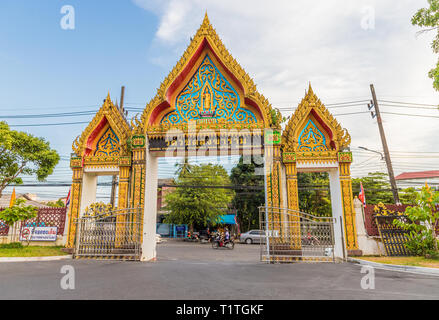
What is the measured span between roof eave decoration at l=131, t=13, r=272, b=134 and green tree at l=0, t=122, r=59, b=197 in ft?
22.8

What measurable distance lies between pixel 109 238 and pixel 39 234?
4.23m

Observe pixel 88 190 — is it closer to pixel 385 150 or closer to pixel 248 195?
pixel 385 150

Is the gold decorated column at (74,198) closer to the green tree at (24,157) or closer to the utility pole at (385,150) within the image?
the green tree at (24,157)

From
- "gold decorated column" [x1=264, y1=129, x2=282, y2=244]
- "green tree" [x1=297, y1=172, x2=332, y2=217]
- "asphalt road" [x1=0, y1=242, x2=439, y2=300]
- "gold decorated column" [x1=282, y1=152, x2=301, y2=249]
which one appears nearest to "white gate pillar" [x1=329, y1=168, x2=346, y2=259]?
"gold decorated column" [x1=282, y1=152, x2=301, y2=249]

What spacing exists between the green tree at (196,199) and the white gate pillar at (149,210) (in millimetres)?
14251

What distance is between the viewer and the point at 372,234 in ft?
30.8

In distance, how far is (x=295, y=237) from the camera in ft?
27.3

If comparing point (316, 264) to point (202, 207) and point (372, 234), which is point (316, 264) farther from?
point (202, 207)

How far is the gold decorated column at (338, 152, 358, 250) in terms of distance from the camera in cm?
888

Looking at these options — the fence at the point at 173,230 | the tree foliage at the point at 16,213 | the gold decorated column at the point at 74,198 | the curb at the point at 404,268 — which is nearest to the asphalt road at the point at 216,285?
the curb at the point at 404,268

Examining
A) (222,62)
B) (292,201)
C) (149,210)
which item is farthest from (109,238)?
(222,62)

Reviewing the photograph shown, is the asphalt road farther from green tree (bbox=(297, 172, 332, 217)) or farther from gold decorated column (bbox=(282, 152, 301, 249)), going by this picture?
green tree (bbox=(297, 172, 332, 217))
